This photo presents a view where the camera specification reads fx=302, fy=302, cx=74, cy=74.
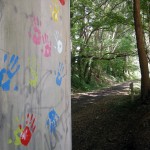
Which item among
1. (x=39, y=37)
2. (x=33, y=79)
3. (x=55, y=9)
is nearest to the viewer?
(x=33, y=79)

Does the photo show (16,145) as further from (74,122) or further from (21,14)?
(74,122)

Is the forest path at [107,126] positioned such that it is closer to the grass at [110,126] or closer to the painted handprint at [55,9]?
the grass at [110,126]

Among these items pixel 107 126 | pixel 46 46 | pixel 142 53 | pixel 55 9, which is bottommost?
pixel 107 126

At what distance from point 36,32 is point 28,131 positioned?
0.96m

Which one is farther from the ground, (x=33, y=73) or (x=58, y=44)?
(x=58, y=44)

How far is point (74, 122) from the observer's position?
1194 centimetres

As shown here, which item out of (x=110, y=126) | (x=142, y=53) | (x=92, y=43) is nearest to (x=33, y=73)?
(x=110, y=126)

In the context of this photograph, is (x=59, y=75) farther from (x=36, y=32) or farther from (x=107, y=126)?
(x=107, y=126)

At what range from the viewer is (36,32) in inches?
117

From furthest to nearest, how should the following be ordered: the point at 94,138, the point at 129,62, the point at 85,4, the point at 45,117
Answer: the point at 129,62
the point at 85,4
the point at 94,138
the point at 45,117

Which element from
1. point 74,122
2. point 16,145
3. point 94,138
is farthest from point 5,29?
point 74,122

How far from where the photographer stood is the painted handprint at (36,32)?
2.89m

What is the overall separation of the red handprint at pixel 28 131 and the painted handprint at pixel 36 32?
2.39 ft

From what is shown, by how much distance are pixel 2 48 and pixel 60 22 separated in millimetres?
1300
